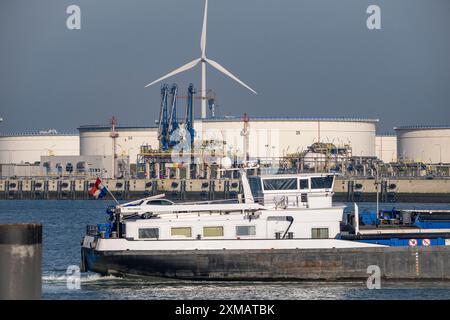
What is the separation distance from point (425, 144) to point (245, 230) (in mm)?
145751

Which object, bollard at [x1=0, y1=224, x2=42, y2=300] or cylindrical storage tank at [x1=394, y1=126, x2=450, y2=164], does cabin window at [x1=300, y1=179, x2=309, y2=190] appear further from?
cylindrical storage tank at [x1=394, y1=126, x2=450, y2=164]

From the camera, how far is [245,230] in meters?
35.2

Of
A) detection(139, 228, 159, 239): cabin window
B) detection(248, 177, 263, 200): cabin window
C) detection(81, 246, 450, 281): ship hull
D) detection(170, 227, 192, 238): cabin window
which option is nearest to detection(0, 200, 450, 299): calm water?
detection(81, 246, 450, 281): ship hull

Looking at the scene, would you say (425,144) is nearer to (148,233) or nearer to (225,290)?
(148,233)

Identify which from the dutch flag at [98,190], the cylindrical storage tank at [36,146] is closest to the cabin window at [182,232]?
the dutch flag at [98,190]

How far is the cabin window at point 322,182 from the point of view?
3691 centimetres

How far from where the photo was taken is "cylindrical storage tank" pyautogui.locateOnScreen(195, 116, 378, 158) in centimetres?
16562

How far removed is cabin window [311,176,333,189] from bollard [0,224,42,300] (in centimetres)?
2792

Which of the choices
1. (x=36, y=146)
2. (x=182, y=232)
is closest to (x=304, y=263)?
(x=182, y=232)

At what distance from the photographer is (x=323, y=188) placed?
36.9 metres

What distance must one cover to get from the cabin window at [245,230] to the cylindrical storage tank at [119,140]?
141084 mm
